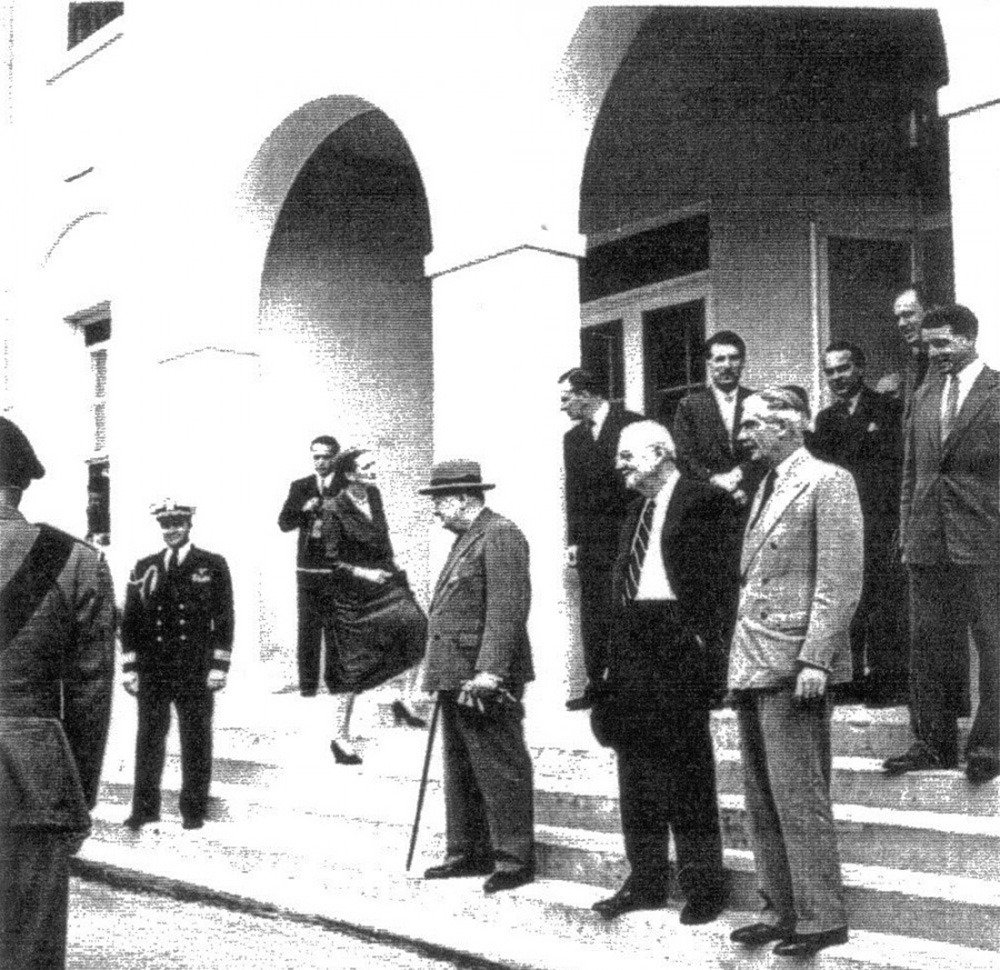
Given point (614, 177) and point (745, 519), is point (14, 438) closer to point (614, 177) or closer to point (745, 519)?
point (745, 519)

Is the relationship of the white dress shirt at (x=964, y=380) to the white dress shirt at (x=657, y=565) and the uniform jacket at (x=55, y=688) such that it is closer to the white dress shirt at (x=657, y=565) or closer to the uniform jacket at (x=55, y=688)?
the white dress shirt at (x=657, y=565)

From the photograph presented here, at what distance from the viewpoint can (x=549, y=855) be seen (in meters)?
6.67

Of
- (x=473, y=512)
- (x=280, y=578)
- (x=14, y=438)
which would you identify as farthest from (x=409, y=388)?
(x=14, y=438)

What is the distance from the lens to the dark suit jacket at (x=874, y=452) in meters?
7.24

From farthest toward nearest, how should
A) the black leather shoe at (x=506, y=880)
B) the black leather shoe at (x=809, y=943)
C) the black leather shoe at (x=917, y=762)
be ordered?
the black leather shoe at (x=506, y=880), the black leather shoe at (x=917, y=762), the black leather shoe at (x=809, y=943)

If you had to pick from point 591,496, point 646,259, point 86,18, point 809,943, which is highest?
point 86,18

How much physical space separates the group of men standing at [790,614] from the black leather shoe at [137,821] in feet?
9.40

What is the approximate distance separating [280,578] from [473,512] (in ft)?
14.5

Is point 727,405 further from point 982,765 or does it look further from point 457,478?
point 982,765

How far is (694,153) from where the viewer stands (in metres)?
10.4

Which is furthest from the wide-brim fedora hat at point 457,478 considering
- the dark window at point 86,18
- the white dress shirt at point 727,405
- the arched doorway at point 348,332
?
the dark window at point 86,18

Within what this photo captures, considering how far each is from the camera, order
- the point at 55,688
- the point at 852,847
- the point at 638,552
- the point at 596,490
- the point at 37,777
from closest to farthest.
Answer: the point at 37,777 < the point at 55,688 < the point at 852,847 < the point at 638,552 < the point at 596,490

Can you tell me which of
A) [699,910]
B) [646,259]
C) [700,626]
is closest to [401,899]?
[699,910]

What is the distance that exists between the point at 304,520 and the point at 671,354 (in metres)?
2.47
